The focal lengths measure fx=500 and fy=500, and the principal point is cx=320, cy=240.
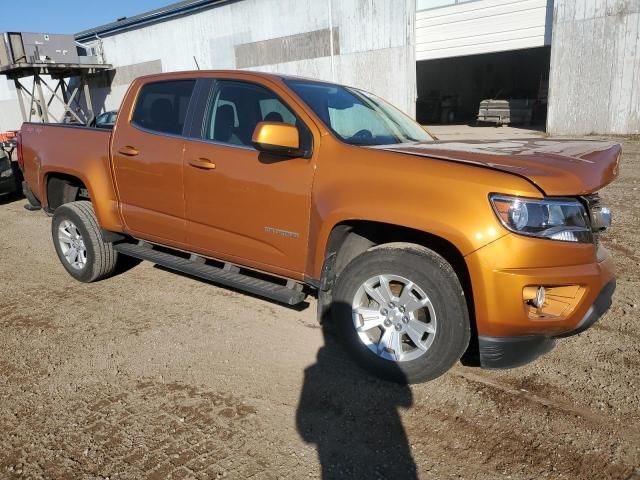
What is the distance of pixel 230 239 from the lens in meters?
3.68

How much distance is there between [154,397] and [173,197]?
1613mm

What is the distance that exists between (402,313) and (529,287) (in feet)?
2.42

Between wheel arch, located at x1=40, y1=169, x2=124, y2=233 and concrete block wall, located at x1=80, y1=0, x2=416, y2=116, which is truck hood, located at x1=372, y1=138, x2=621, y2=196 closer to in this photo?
wheel arch, located at x1=40, y1=169, x2=124, y2=233

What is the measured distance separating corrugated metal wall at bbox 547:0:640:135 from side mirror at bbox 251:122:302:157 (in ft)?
47.7

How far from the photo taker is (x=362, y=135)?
3512mm

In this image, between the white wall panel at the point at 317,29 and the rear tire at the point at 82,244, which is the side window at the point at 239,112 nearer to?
the rear tire at the point at 82,244

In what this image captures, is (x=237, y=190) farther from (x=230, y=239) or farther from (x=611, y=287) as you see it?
(x=611, y=287)

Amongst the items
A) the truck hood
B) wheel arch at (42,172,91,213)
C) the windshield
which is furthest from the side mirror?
wheel arch at (42,172,91,213)

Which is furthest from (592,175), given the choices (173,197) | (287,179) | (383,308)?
(173,197)

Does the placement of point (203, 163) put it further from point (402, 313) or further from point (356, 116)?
point (402, 313)

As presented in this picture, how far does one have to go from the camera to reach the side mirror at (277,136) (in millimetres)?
3078

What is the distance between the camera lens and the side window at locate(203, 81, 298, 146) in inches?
140

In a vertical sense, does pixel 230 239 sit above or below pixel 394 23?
below

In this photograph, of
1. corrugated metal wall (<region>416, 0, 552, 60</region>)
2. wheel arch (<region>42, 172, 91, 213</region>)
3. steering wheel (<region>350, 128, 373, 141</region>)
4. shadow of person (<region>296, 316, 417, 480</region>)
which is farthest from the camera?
corrugated metal wall (<region>416, 0, 552, 60</region>)
